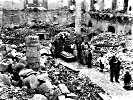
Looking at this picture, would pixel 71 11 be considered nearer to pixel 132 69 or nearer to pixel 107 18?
pixel 107 18

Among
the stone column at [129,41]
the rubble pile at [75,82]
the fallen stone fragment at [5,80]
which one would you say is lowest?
the rubble pile at [75,82]

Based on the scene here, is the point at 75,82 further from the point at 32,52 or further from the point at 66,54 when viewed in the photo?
the point at 66,54

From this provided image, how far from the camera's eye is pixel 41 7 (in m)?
28.9

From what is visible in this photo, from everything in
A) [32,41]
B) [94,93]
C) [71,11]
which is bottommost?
[94,93]

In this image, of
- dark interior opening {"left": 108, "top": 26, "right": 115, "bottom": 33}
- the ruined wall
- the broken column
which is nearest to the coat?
the broken column

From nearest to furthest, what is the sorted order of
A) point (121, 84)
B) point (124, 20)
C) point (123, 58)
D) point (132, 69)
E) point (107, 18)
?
point (121, 84) → point (132, 69) → point (123, 58) → point (124, 20) → point (107, 18)

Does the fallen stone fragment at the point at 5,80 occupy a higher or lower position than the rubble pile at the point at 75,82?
higher

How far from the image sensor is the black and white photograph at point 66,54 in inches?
362

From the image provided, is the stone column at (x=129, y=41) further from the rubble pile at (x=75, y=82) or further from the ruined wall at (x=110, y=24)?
the rubble pile at (x=75, y=82)

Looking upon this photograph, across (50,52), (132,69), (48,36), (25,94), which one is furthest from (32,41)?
(48,36)

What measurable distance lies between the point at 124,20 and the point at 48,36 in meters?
7.91

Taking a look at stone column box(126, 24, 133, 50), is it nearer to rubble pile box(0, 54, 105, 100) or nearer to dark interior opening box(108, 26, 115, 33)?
dark interior opening box(108, 26, 115, 33)

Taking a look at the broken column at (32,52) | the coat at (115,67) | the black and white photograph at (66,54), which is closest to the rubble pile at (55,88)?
the black and white photograph at (66,54)

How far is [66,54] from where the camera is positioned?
600 inches
